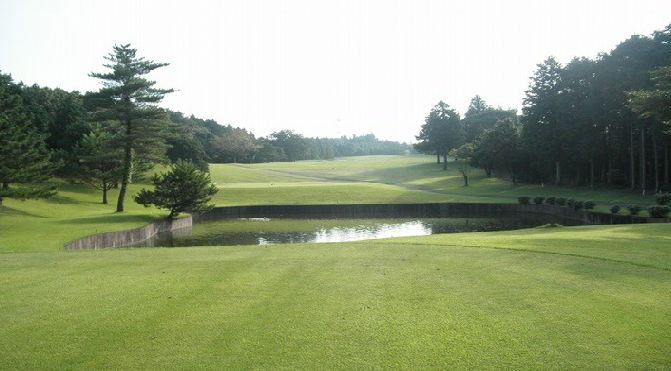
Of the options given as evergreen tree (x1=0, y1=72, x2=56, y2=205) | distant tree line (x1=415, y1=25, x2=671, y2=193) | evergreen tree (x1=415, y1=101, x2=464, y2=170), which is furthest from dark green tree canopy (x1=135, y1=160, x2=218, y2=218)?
evergreen tree (x1=415, y1=101, x2=464, y2=170)

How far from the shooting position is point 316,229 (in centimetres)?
3312

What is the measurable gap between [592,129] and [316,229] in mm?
32714

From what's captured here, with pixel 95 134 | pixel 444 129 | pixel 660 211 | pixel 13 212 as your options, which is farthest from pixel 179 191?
pixel 444 129

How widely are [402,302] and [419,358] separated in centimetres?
196

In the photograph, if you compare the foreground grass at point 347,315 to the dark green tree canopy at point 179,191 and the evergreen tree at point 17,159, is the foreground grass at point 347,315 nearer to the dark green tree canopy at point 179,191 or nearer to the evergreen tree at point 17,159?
the evergreen tree at point 17,159

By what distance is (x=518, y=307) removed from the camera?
660 cm

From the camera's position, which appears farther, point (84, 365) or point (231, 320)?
point (231, 320)

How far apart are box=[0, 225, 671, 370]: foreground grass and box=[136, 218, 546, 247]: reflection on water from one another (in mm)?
17508

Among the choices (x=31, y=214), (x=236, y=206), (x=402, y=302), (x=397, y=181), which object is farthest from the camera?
(x=397, y=181)

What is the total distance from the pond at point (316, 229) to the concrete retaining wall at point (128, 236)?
0.61m

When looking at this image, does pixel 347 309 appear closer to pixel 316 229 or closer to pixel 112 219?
pixel 316 229

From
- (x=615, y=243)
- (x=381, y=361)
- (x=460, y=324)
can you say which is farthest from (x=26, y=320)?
(x=615, y=243)

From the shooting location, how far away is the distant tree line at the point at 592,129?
4219cm

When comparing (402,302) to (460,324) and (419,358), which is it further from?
(419,358)
